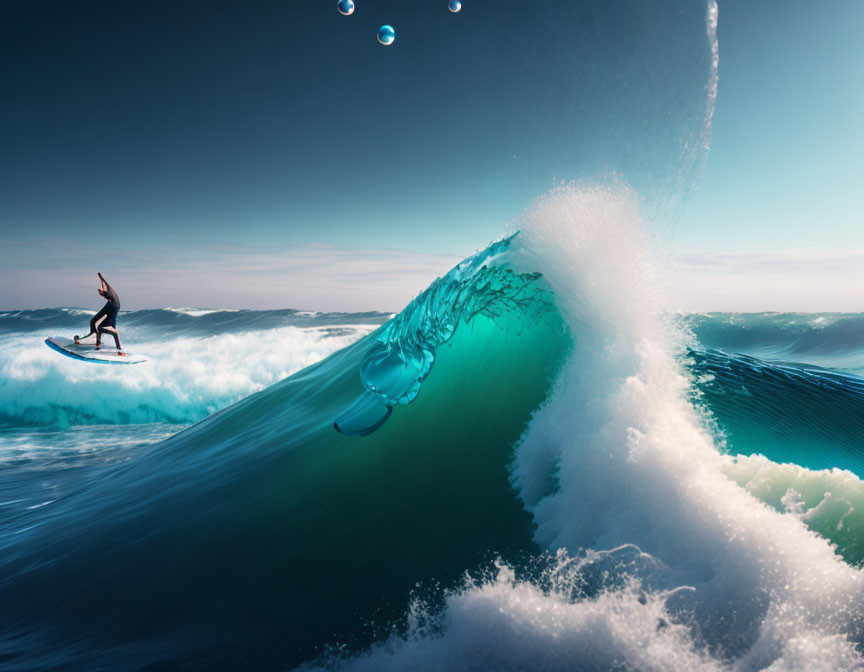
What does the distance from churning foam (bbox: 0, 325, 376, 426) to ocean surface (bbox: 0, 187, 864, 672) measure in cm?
908

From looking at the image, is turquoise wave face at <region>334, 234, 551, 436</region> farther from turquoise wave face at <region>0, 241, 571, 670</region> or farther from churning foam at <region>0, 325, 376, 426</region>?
churning foam at <region>0, 325, 376, 426</region>

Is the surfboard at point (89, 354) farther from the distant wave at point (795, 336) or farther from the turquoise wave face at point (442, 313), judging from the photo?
the distant wave at point (795, 336)

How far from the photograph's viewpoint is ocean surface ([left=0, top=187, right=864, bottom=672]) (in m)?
1.97

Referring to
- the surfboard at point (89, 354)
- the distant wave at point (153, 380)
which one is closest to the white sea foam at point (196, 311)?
the distant wave at point (153, 380)

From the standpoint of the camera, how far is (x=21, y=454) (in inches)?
364

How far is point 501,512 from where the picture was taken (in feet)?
9.87

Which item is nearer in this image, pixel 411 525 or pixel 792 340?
pixel 411 525

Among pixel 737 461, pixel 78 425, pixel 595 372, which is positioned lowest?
pixel 78 425

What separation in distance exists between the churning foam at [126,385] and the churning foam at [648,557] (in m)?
14.3

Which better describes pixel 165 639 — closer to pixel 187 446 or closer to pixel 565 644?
pixel 565 644

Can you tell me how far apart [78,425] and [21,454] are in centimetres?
454

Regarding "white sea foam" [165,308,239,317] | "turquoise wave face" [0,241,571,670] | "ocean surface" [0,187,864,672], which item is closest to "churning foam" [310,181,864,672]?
"ocean surface" [0,187,864,672]

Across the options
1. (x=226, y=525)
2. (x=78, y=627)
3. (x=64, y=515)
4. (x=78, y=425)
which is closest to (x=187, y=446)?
(x=64, y=515)

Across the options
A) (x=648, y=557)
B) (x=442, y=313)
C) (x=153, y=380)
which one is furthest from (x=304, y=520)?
(x=153, y=380)
